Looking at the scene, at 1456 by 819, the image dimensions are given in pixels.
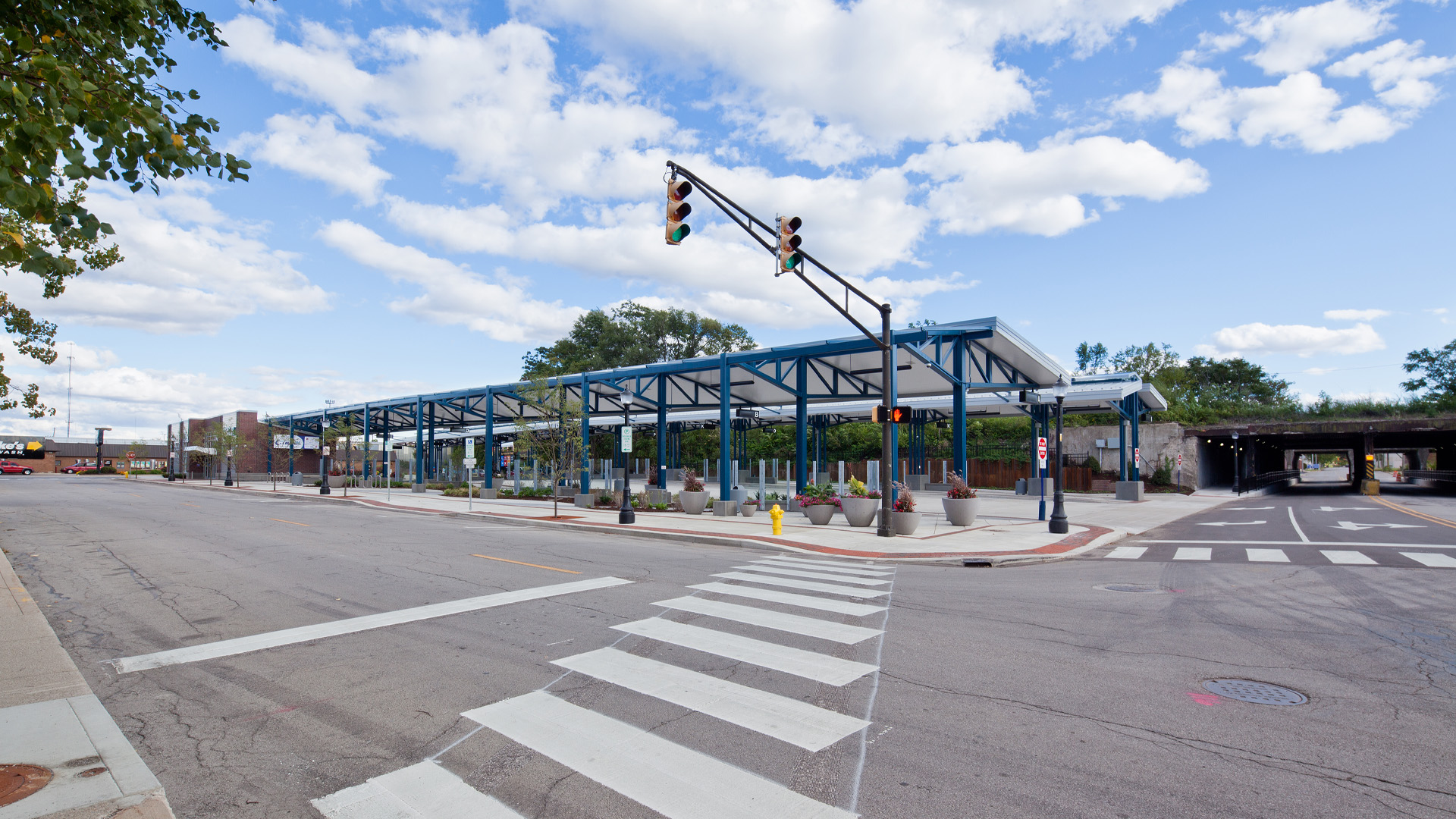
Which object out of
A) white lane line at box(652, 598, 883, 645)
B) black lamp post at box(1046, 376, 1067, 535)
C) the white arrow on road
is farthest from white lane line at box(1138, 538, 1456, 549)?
white lane line at box(652, 598, 883, 645)

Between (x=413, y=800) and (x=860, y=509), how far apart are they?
16502mm

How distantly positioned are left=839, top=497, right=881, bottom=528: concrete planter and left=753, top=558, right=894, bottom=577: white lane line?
6754 mm

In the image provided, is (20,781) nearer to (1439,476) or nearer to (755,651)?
(755,651)

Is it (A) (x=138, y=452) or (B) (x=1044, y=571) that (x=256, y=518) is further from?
(A) (x=138, y=452)

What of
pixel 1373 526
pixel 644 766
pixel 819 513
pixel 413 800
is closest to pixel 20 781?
pixel 413 800

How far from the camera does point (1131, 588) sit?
1024 cm

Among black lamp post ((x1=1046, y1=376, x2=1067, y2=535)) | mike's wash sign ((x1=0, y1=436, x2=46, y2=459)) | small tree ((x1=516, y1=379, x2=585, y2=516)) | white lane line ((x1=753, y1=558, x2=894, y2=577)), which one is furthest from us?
mike's wash sign ((x1=0, y1=436, x2=46, y2=459))

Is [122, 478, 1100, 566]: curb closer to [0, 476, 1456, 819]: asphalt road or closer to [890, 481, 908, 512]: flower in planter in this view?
[0, 476, 1456, 819]: asphalt road

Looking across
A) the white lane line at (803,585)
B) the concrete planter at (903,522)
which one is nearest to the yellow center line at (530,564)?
the white lane line at (803,585)

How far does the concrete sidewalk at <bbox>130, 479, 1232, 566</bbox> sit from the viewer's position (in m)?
15.0

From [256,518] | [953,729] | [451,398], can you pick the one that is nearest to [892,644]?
[953,729]

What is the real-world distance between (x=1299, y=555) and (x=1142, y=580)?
213 inches

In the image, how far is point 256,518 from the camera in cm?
2230

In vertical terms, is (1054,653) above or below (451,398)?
below
